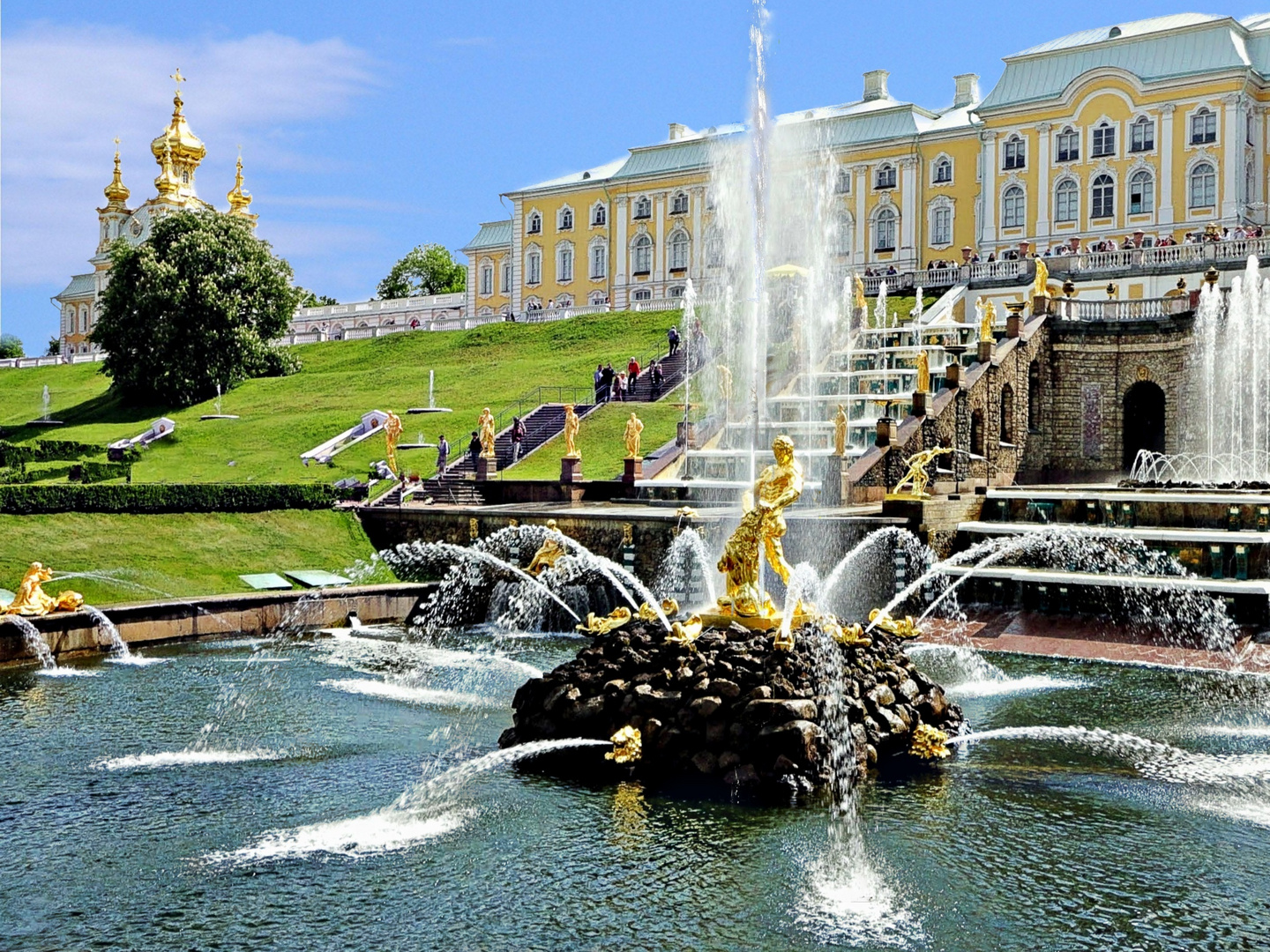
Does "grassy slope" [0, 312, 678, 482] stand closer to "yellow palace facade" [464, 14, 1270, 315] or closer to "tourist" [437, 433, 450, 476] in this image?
"tourist" [437, 433, 450, 476]

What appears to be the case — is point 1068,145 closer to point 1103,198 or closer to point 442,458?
point 1103,198

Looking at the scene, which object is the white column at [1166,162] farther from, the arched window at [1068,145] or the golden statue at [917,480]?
the golden statue at [917,480]

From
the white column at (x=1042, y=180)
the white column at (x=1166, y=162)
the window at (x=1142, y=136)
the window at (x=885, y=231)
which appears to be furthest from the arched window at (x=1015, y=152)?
the window at (x=885, y=231)

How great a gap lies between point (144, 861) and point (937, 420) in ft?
74.0

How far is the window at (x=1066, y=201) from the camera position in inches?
2199

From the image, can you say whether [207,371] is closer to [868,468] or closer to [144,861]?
[868,468]

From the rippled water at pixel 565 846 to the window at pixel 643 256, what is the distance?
60.4m

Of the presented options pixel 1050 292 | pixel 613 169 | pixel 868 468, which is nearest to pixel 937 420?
pixel 868 468

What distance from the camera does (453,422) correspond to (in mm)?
42094

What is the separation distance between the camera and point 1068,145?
56.0 meters

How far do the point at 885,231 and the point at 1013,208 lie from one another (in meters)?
7.64

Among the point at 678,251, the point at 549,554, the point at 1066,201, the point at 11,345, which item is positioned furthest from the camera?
the point at 11,345

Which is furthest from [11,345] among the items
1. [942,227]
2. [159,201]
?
A: [942,227]

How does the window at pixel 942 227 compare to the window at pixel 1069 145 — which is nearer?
the window at pixel 1069 145
